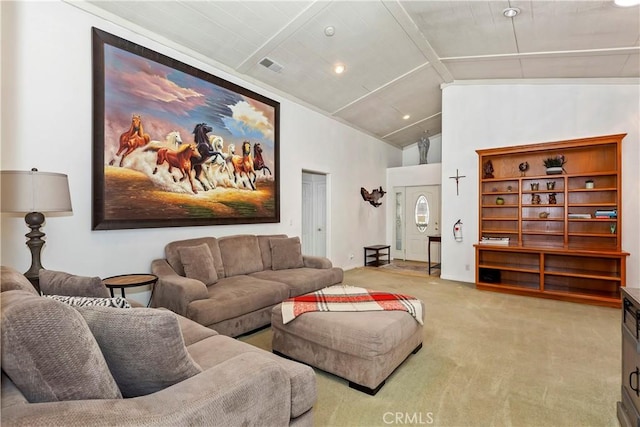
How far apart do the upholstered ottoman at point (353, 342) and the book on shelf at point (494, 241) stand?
319 cm

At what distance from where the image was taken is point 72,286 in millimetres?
1699

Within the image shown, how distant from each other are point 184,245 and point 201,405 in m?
2.72

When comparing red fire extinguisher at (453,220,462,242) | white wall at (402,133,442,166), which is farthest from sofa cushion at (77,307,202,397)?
white wall at (402,133,442,166)

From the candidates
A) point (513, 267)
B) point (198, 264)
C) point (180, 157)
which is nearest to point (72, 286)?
point (198, 264)

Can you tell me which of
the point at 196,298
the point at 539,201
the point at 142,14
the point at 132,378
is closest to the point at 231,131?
the point at 142,14

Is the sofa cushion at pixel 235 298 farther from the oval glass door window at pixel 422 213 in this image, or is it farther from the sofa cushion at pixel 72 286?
the oval glass door window at pixel 422 213

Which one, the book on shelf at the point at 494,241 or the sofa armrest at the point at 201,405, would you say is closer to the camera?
the sofa armrest at the point at 201,405

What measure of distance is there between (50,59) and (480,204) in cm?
581

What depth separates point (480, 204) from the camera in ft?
17.6

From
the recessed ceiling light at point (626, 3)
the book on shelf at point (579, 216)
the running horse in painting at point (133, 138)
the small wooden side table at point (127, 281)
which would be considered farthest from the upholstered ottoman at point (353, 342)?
the book on shelf at point (579, 216)

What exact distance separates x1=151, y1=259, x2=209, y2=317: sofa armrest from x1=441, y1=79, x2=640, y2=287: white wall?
449cm

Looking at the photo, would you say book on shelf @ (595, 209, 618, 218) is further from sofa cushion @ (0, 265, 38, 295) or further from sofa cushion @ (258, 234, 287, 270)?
sofa cushion @ (0, 265, 38, 295)

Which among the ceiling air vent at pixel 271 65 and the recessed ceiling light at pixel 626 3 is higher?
the ceiling air vent at pixel 271 65

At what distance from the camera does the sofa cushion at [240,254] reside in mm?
3832
